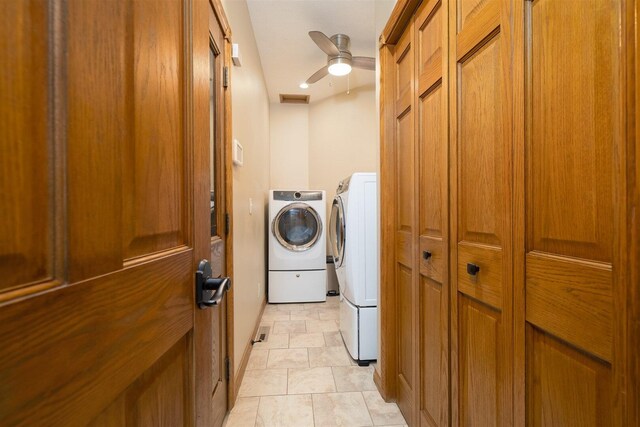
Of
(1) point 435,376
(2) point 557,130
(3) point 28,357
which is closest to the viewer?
(3) point 28,357

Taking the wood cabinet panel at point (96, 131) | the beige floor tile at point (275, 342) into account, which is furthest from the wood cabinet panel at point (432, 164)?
the beige floor tile at point (275, 342)

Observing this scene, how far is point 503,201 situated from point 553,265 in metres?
0.22

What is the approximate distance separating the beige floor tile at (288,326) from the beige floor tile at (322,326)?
57mm

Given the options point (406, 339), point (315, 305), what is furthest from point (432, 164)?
point (315, 305)

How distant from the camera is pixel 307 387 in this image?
6.08 ft

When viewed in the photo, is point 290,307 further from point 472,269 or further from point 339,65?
point 472,269

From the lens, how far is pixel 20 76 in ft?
0.96

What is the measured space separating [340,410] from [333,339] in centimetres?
90

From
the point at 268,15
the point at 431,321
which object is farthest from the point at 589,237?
the point at 268,15

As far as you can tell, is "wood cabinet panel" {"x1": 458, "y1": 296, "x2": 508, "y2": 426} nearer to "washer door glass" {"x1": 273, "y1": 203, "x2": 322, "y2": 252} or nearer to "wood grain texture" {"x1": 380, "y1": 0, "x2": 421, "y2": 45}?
"wood grain texture" {"x1": 380, "y1": 0, "x2": 421, "y2": 45}

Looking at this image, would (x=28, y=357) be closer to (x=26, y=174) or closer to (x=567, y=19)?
(x=26, y=174)

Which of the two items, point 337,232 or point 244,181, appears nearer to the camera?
point 244,181

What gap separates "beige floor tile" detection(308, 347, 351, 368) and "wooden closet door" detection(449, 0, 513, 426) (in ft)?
3.94

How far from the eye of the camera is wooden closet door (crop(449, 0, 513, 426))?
2.68ft
